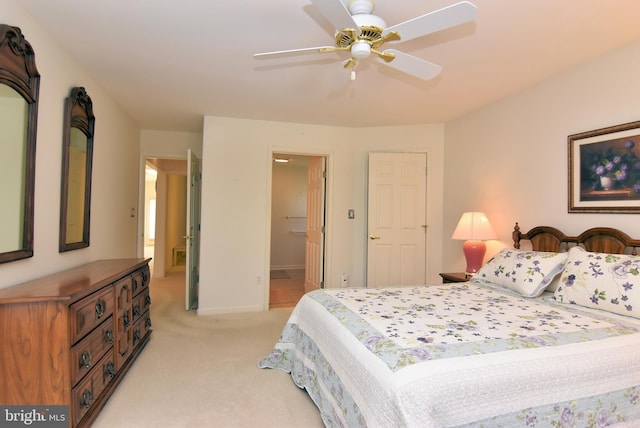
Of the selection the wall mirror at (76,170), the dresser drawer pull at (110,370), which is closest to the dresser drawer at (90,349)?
the dresser drawer pull at (110,370)

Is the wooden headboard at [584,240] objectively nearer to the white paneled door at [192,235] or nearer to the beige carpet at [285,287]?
the beige carpet at [285,287]

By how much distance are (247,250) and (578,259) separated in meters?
3.22

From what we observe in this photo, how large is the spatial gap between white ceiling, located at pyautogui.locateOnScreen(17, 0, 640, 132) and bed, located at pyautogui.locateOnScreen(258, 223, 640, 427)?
140cm

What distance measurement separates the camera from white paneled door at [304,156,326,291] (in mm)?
4527

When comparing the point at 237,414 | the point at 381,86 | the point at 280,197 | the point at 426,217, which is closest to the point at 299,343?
the point at 237,414

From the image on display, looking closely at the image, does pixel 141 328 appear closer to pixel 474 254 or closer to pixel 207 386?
pixel 207 386

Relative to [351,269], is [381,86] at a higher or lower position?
higher

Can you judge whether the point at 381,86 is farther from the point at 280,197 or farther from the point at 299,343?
the point at 280,197

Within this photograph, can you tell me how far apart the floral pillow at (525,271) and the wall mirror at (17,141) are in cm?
317

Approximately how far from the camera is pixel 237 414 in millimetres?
2035

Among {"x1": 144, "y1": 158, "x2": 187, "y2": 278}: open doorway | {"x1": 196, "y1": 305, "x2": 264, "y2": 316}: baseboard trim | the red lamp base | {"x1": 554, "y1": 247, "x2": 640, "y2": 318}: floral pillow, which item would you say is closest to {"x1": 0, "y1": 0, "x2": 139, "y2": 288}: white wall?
{"x1": 196, "y1": 305, "x2": 264, "y2": 316}: baseboard trim

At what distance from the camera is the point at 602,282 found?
2100 mm

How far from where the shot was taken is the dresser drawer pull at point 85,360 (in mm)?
1812

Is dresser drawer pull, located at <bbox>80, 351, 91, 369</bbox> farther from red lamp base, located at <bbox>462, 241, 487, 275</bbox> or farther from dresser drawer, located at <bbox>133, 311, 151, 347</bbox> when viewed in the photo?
red lamp base, located at <bbox>462, 241, 487, 275</bbox>
